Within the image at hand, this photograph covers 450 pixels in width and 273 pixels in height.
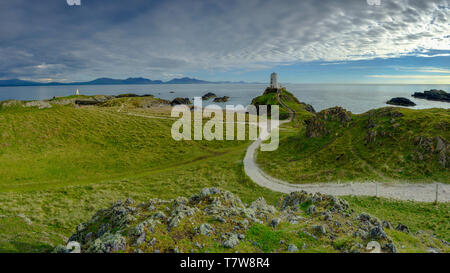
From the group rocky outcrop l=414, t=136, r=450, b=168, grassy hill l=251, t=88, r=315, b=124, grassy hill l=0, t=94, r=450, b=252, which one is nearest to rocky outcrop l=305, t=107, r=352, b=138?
rocky outcrop l=414, t=136, r=450, b=168

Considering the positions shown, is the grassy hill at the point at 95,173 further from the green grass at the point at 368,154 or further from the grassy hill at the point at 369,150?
the grassy hill at the point at 369,150

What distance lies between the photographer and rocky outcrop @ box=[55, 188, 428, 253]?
8.75 m

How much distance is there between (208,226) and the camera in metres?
9.81

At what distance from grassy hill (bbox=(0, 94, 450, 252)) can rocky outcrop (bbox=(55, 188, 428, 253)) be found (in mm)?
1477

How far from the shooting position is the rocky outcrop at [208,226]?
875 cm

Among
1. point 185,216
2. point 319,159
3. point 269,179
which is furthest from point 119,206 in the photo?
point 319,159

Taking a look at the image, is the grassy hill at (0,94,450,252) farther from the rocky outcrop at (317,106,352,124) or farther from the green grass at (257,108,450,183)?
the rocky outcrop at (317,106,352,124)

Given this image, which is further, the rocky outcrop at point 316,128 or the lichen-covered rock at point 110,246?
the rocky outcrop at point 316,128

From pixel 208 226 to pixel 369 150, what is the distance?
95.5 feet

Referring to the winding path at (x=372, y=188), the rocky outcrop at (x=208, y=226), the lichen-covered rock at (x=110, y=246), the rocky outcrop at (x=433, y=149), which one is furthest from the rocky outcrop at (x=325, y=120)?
the lichen-covered rock at (x=110, y=246)

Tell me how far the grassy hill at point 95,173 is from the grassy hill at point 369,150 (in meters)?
6.44

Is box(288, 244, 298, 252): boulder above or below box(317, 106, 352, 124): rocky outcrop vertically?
below

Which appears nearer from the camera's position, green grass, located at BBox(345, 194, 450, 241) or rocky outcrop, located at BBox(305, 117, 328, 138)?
green grass, located at BBox(345, 194, 450, 241)
